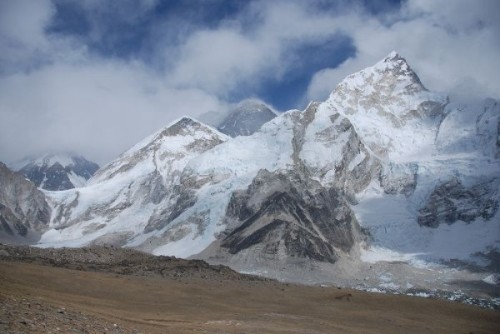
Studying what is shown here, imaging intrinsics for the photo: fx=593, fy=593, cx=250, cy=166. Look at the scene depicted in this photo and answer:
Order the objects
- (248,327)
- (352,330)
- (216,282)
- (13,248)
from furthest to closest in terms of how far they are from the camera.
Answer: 1. (13,248)
2. (216,282)
3. (352,330)
4. (248,327)

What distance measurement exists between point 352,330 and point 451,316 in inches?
699

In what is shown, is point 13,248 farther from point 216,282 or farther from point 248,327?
point 248,327

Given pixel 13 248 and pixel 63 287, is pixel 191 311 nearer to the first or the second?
pixel 63 287

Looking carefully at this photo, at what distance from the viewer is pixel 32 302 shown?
32.3 m

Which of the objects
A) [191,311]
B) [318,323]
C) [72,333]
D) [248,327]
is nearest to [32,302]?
[72,333]

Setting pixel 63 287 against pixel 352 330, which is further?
pixel 63 287

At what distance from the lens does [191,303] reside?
60.7 metres

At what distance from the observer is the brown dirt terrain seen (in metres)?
38.5

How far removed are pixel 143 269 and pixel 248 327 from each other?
3946cm

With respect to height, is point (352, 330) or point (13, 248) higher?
point (13, 248)

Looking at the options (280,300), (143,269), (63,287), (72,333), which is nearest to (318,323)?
(280,300)

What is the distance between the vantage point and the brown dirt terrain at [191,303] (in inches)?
1515

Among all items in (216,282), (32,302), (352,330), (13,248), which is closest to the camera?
(32,302)

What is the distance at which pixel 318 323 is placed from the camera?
5231cm
